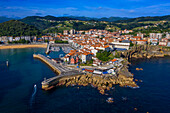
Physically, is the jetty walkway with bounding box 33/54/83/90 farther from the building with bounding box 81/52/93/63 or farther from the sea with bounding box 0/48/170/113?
the building with bounding box 81/52/93/63

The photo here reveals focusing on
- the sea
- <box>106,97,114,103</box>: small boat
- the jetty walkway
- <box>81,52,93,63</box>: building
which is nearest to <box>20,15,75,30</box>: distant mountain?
<box>81,52,93,63</box>: building

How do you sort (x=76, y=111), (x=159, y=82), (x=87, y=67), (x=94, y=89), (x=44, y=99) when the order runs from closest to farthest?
1. (x=76, y=111)
2. (x=44, y=99)
3. (x=94, y=89)
4. (x=159, y=82)
5. (x=87, y=67)

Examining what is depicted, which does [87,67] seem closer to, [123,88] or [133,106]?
[123,88]

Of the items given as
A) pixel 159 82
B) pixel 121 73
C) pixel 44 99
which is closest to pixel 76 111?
pixel 44 99

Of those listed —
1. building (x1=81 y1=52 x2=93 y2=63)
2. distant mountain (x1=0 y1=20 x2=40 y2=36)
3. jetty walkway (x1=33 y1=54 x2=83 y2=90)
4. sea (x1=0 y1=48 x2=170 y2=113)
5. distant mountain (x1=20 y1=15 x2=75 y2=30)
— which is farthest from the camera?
distant mountain (x1=20 y1=15 x2=75 y2=30)

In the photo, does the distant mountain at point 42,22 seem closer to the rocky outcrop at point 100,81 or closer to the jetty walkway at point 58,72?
the jetty walkway at point 58,72

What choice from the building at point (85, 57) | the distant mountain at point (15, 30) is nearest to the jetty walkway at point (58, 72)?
the building at point (85, 57)

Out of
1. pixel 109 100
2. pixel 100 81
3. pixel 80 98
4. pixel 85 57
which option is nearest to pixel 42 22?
pixel 85 57

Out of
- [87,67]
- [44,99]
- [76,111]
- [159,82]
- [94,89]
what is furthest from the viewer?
[87,67]

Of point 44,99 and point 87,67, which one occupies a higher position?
point 87,67

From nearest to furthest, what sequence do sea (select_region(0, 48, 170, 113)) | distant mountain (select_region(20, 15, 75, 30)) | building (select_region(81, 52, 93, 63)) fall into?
sea (select_region(0, 48, 170, 113)), building (select_region(81, 52, 93, 63)), distant mountain (select_region(20, 15, 75, 30))

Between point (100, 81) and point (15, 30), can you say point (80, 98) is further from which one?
point (15, 30)
